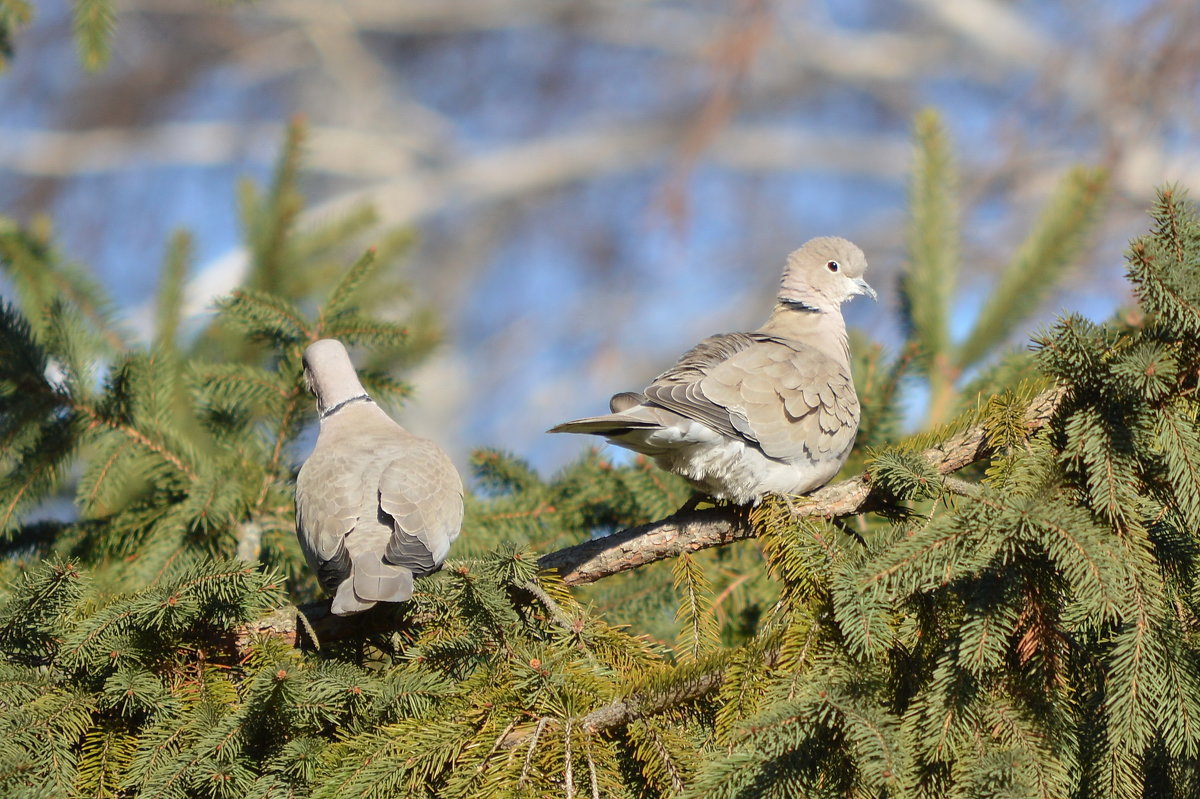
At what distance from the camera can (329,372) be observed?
3.69 m

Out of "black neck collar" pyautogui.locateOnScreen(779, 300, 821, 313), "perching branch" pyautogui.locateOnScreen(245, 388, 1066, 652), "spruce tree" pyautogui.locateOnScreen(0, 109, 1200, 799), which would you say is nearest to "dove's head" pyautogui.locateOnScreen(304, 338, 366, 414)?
"perching branch" pyautogui.locateOnScreen(245, 388, 1066, 652)

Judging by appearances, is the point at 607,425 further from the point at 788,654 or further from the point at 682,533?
the point at 788,654

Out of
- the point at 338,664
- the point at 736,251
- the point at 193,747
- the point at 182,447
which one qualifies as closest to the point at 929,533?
the point at 338,664

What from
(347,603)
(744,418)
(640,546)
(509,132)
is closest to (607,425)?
(640,546)

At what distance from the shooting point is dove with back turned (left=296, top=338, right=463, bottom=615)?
2.79 meters

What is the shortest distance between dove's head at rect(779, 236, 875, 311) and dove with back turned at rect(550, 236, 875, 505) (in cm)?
39

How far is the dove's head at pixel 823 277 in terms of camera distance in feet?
13.7

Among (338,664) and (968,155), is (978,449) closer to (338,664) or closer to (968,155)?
(338,664)

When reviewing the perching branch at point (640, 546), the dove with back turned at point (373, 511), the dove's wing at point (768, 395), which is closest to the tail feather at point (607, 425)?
the dove's wing at point (768, 395)

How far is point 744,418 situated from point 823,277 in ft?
3.68

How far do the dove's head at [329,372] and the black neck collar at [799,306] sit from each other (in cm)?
167

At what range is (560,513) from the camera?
12.7 ft

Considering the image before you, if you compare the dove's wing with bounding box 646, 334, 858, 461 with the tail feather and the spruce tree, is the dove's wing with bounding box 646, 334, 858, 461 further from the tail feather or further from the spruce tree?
the spruce tree

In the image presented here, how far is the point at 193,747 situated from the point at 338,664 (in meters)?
0.34
